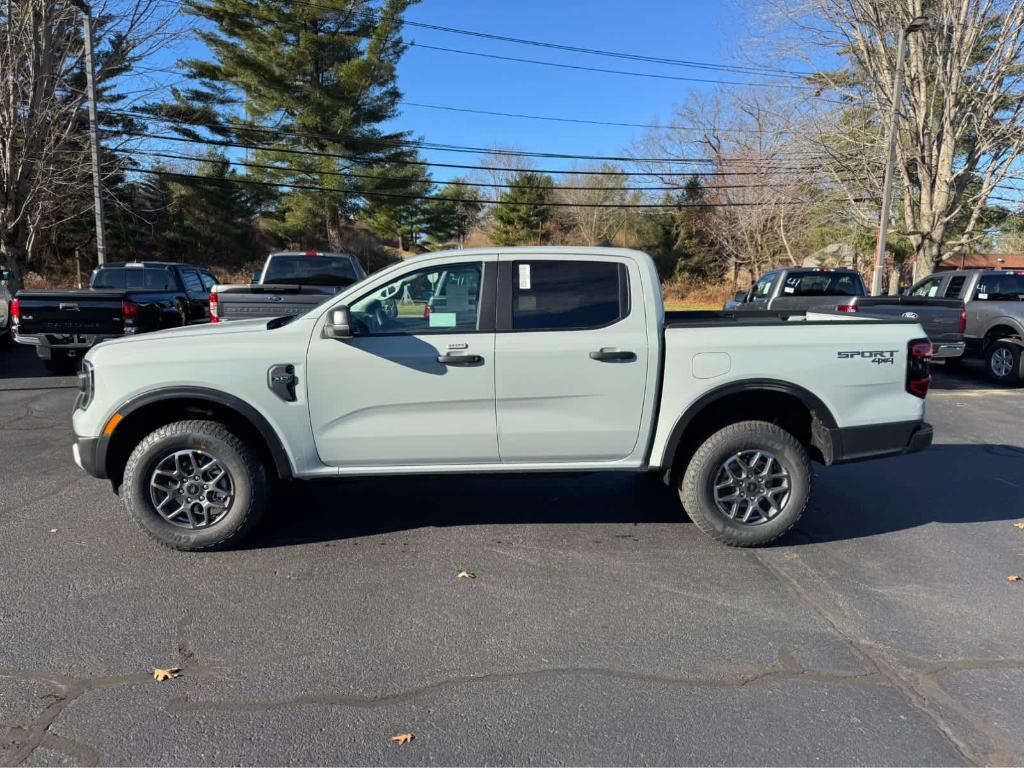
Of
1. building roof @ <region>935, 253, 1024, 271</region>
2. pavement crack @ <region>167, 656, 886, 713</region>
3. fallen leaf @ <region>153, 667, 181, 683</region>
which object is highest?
building roof @ <region>935, 253, 1024, 271</region>

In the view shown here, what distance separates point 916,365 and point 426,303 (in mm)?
3156

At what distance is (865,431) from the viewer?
4.59 m

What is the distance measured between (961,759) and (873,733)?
0.29 meters

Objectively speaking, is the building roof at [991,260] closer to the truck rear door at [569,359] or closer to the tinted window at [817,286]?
the tinted window at [817,286]

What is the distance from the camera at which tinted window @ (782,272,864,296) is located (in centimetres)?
1430

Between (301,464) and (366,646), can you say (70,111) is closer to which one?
(301,464)

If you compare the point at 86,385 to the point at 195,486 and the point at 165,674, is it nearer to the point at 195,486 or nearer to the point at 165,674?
the point at 195,486

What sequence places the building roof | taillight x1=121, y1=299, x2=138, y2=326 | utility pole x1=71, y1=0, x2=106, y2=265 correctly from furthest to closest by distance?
the building roof, utility pole x1=71, y1=0, x2=106, y2=265, taillight x1=121, y1=299, x2=138, y2=326

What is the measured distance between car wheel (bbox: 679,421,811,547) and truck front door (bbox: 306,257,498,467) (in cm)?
134

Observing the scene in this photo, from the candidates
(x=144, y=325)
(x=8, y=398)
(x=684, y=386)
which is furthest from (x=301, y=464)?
(x=144, y=325)

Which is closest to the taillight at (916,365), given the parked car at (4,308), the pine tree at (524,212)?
the parked car at (4,308)

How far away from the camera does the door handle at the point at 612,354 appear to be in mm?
4383

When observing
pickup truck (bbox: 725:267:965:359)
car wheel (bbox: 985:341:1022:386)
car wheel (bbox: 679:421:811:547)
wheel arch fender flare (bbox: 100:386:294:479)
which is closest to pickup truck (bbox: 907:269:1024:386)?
car wheel (bbox: 985:341:1022:386)

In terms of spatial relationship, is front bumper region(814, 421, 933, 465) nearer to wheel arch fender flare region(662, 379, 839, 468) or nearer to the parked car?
wheel arch fender flare region(662, 379, 839, 468)
